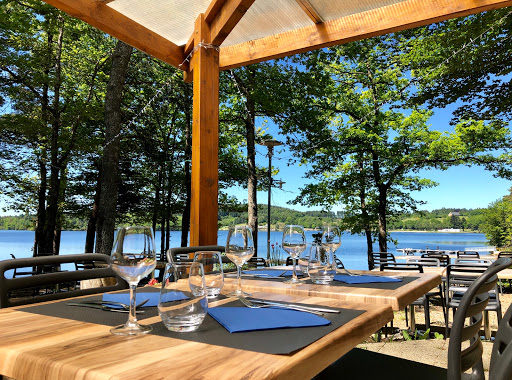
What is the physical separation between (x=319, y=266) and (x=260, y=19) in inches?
94.4

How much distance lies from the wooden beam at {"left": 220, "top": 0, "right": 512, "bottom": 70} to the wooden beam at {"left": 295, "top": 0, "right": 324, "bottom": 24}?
0.07m

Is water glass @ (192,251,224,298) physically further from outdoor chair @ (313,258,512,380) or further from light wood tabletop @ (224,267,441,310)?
outdoor chair @ (313,258,512,380)

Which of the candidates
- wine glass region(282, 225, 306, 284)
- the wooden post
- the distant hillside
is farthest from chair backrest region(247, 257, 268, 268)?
the distant hillside

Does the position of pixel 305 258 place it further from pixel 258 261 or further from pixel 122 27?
pixel 258 261

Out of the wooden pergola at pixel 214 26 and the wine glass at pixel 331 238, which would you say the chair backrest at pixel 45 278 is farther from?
the wooden pergola at pixel 214 26

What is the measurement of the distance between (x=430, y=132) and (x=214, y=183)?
35.2 feet

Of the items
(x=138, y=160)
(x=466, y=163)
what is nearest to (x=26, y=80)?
(x=138, y=160)

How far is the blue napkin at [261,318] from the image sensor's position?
0.73 metres

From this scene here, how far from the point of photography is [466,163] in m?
11.6

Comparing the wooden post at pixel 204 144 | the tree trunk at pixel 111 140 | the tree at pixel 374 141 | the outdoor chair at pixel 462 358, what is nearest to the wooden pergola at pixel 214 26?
the wooden post at pixel 204 144

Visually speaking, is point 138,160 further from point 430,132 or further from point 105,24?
point 105,24

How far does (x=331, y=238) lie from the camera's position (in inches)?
67.3

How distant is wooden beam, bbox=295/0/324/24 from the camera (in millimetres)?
2803

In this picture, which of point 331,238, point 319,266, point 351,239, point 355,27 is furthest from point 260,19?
point 351,239
